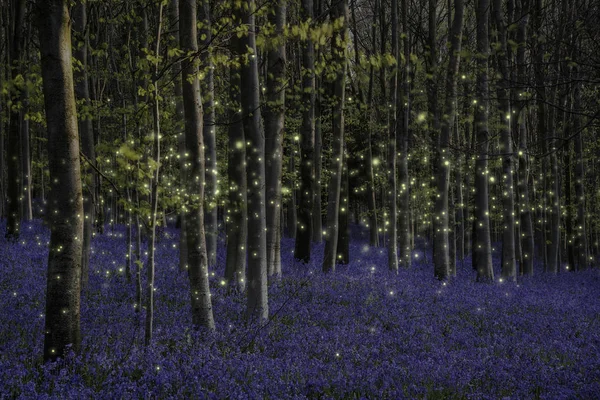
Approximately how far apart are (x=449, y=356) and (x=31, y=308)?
7.68 metres

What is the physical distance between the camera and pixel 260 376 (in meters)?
5.92

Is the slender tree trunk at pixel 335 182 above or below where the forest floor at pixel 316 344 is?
above

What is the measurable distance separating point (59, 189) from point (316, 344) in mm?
4482

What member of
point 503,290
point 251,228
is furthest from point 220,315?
point 503,290

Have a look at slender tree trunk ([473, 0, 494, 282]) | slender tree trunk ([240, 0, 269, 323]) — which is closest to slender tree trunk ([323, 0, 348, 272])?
slender tree trunk ([473, 0, 494, 282])

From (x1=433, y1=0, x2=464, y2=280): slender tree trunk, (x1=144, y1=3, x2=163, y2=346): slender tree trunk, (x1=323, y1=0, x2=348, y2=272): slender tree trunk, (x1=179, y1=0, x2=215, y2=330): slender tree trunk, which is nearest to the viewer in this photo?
(x1=144, y1=3, x2=163, y2=346): slender tree trunk

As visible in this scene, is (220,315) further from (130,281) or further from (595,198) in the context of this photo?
(595,198)

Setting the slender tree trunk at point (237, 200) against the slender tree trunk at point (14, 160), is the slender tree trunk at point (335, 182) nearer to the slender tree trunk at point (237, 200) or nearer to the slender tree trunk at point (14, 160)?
the slender tree trunk at point (237, 200)

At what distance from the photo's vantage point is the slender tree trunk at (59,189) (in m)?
5.79

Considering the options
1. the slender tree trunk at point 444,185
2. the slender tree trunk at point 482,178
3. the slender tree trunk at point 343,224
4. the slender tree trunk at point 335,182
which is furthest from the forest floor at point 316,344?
the slender tree trunk at point 343,224

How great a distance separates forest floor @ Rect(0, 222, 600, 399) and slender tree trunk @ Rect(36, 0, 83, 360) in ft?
1.73

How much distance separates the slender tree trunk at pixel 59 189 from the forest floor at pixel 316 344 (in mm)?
526

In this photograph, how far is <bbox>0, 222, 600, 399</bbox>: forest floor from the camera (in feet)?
18.2

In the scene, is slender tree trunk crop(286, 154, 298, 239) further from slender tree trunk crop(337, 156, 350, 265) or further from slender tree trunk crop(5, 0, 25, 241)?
slender tree trunk crop(5, 0, 25, 241)
